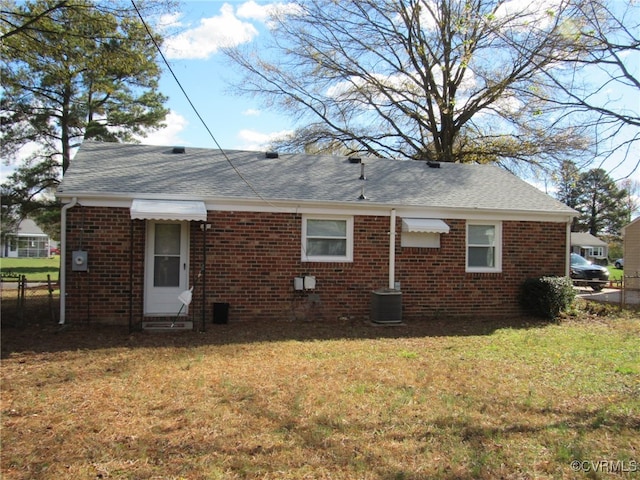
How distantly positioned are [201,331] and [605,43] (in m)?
7.94

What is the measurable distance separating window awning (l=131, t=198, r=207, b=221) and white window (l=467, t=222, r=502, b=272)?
6238 mm

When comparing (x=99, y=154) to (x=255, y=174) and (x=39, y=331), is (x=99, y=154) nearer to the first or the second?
(x=255, y=174)

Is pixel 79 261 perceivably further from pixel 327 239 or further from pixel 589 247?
pixel 589 247

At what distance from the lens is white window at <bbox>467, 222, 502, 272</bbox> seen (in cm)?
1146

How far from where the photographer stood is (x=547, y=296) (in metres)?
11.0

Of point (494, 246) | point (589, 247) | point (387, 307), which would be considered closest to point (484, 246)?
point (494, 246)

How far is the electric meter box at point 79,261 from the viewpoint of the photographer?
9008 mm

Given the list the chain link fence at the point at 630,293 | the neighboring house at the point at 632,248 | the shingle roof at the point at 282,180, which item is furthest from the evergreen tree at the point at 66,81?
the neighboring house at the point at 632,248

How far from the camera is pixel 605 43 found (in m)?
6.45

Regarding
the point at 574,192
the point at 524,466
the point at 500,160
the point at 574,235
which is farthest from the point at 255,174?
the point at 574,192

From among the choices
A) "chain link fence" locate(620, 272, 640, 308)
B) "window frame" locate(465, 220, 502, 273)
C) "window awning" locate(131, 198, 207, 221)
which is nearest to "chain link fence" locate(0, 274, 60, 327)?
"window awning" locate(131, 198, 207, 221)

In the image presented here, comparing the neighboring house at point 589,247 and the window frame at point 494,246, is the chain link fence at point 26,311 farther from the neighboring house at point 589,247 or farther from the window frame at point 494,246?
the neighboring house at point 589,247

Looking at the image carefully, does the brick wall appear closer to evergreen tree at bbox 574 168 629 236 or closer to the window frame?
the window frame

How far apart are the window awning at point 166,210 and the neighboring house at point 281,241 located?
0.02 meters
